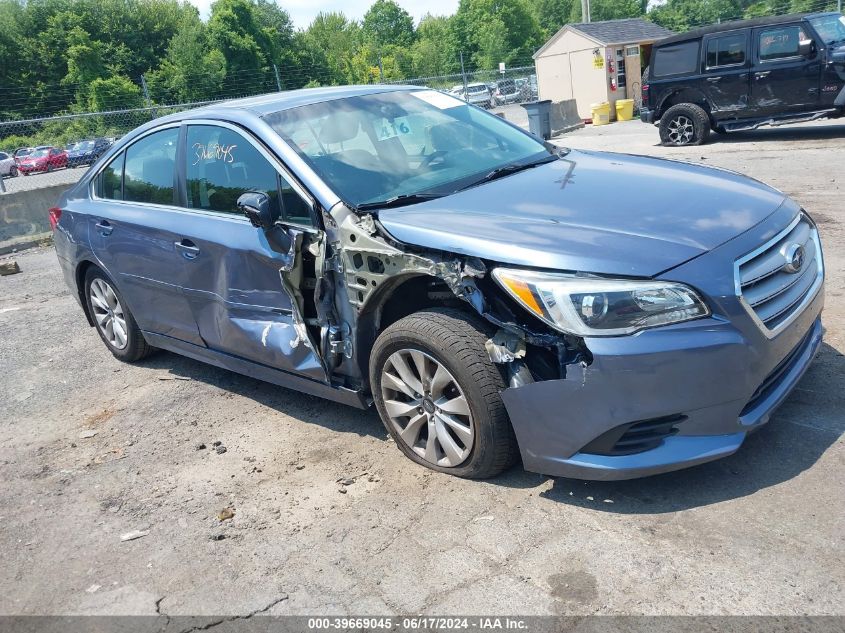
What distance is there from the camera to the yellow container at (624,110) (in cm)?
2239

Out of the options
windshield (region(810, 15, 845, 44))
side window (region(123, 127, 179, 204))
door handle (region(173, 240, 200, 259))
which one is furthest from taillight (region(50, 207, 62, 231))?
windshield (region(810, 15, 845, 44))

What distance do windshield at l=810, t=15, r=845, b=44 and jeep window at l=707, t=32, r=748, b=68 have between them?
113 centimetres

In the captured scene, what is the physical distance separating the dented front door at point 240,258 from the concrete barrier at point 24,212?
9.13m

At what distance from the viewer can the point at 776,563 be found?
265cm

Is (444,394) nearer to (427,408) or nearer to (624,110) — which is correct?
(427,408)

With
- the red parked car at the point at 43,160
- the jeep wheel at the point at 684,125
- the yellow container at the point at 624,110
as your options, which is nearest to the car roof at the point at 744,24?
the jeep wheel at the point at 684,125

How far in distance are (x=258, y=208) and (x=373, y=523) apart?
63.2 inches

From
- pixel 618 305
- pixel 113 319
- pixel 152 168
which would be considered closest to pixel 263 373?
pixel 152 168

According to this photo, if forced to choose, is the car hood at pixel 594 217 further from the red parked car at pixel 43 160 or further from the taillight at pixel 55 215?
the red parked car at pixel 43 160

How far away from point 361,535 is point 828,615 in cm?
173

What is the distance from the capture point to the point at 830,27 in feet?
41.8

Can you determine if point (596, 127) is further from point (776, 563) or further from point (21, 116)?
point (21, 116)

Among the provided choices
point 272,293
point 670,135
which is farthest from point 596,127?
point 272,293

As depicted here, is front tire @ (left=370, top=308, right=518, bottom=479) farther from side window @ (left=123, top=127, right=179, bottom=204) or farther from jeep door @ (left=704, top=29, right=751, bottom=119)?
jeep door @ (left=704, top=29, right=751, bottom=119)
